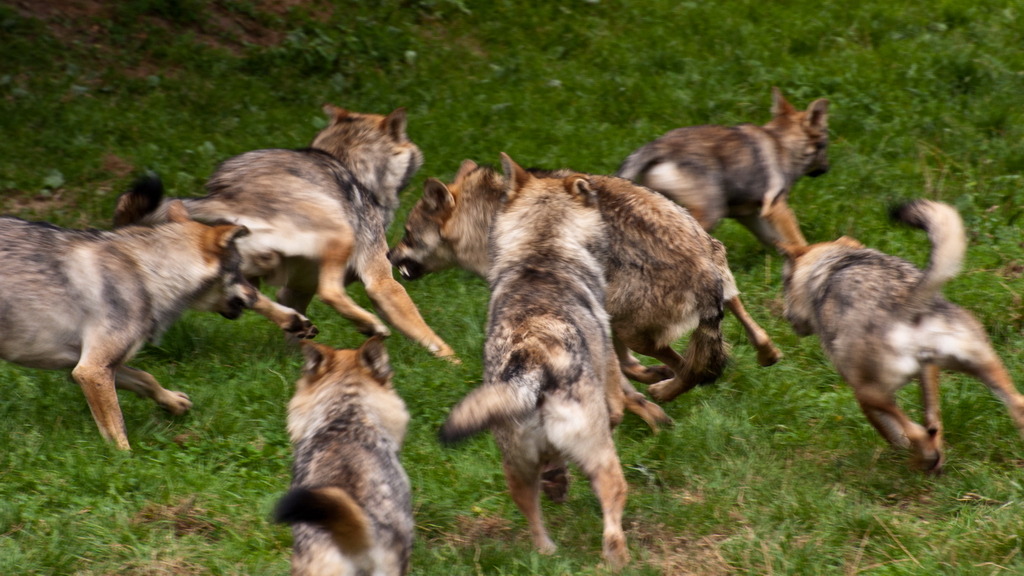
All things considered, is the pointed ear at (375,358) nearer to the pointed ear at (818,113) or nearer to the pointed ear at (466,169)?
the pointed ear at (466,169)

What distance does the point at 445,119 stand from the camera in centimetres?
1091

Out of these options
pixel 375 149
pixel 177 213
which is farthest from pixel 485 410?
pixel 375 149

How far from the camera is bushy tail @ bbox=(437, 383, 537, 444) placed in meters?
3.87

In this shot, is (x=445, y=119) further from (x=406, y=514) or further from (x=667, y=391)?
(x=406, y=514)

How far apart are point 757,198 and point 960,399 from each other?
2681mm

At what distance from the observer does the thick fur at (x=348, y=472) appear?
351cm

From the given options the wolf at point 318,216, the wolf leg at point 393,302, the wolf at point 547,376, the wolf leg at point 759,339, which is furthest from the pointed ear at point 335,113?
the wolf leg at point 759,339

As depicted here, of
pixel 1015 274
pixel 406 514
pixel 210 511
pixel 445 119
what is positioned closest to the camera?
pixel 406 514

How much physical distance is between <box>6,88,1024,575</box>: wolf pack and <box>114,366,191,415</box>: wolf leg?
0.01m

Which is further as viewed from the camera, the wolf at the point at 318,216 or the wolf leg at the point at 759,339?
the wolf at the point at 318,216

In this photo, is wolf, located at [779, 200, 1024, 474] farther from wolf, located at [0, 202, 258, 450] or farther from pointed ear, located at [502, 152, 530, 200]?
wolf, located at [0, 202, 258, 450]

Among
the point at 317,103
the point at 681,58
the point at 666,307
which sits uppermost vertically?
the point at 666,307

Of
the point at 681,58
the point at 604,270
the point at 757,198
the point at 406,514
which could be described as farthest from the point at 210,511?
the point at 681,58

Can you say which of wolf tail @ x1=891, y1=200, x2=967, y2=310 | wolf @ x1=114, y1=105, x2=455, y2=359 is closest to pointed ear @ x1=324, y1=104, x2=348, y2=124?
wolf @ x1=114, y1=105, x2=455, y2=359
